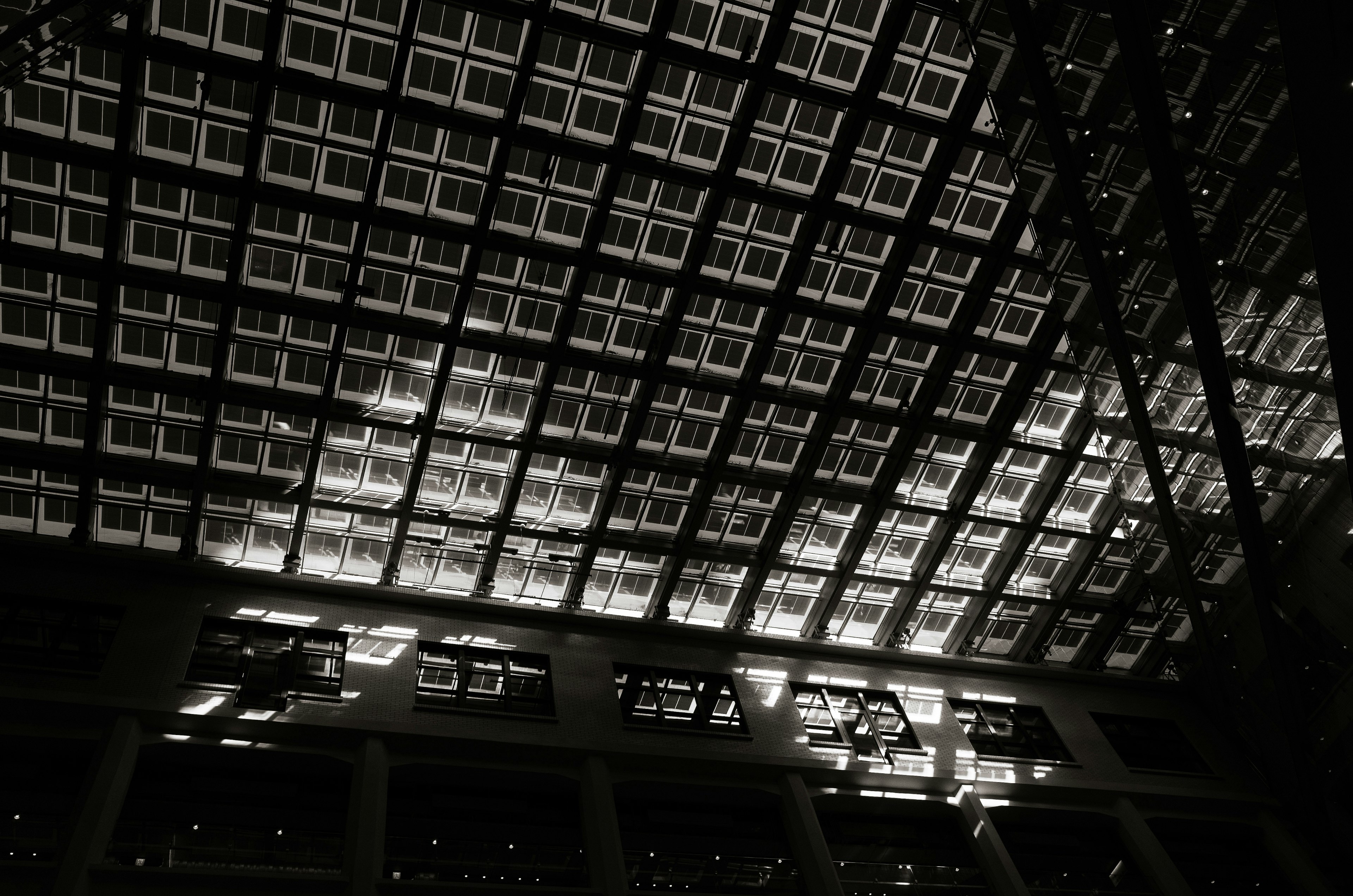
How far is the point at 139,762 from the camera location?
25.5 meters

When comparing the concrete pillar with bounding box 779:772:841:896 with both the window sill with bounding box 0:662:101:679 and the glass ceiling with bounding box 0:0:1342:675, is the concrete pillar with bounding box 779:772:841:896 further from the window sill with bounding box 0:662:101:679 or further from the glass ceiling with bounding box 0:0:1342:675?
the window sill with bounding box 0:662:101:679

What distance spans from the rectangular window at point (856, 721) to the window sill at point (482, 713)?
9.05 m

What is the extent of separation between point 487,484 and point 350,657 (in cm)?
708

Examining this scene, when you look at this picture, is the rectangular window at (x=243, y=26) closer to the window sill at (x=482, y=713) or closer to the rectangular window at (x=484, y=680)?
the rectangular window at (x=484, y=680)

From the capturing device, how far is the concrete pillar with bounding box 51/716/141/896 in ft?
69.5

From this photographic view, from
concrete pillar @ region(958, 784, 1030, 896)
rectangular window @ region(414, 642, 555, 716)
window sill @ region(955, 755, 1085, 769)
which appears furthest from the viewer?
window sill @ region(955, 755, 1085, 769)

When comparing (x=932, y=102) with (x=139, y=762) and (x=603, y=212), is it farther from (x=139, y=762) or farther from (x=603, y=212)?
(x=139, y=762)

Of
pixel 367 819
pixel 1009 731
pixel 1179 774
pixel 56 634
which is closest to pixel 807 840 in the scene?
pixel 1009 731

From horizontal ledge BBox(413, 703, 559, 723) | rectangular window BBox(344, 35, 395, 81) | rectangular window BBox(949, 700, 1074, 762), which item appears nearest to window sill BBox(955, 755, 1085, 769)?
rectangular window BBox(949, 700, 1074, 762)

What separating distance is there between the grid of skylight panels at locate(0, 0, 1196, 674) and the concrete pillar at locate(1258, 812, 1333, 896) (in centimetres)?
1033

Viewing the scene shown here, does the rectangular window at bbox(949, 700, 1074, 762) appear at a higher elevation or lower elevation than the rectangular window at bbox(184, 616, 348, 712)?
lower

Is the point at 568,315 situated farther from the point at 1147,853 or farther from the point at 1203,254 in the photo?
the point at 1147,853

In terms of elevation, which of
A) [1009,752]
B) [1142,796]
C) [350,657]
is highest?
[350,657]

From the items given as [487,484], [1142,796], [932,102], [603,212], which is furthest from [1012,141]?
[1142,796]
